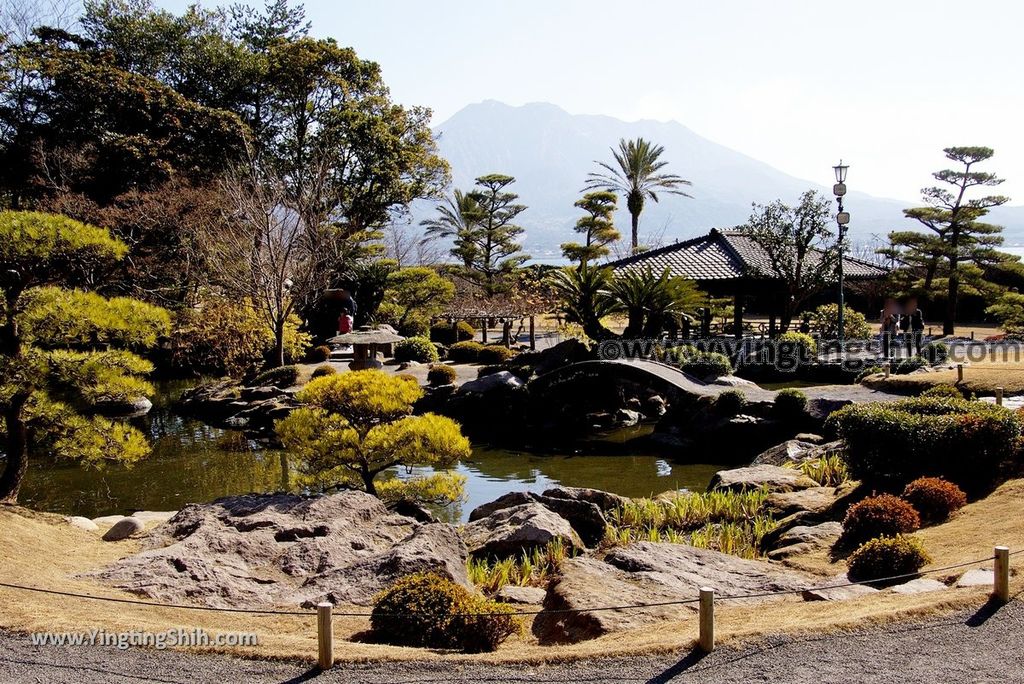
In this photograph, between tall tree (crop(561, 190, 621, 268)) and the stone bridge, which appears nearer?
the stone bridge

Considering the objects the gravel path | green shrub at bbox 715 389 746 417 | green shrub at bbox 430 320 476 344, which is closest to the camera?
the gravel path

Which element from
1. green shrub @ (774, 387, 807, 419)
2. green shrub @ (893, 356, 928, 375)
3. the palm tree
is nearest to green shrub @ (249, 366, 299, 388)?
green shrub @ (774, 387, 807, 419)

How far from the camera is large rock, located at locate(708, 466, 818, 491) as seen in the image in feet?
46.8

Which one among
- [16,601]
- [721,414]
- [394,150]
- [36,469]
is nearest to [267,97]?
[394,150]

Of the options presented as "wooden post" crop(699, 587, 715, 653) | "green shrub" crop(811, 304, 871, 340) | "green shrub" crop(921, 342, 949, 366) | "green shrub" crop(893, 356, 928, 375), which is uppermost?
"green shrub" crop(811, 304, 871, 340)

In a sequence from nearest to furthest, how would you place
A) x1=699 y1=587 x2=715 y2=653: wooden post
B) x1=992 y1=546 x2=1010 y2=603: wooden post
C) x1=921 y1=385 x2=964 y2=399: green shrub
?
x1=699 y1=587 x2=715 y2=653: wooden post < x1=992 y1=546 x2=1010 y2=603: wooden post < x1=921 y1=385 x2=964 y2=399: green shrub

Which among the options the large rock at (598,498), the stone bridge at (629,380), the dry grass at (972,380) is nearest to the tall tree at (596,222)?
the stone bridge at (629,380)

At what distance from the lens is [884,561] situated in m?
8.97

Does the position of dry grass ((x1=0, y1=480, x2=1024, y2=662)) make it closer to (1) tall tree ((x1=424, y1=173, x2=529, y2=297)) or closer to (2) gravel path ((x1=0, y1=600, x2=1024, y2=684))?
(2) gravel path ((x1=0, y1=600, x2=1024, y2=684))

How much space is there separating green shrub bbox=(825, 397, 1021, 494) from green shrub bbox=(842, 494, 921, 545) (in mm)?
1850

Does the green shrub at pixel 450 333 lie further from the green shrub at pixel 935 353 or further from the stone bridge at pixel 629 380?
the green shrub at pixel 935 353

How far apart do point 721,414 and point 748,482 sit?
6746 millimetres

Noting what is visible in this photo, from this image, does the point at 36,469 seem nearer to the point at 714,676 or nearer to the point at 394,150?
the point at 714,676

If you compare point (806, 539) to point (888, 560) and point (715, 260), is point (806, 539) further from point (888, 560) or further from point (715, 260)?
point (715, 260)
